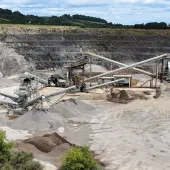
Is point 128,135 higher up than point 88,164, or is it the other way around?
point 88,164

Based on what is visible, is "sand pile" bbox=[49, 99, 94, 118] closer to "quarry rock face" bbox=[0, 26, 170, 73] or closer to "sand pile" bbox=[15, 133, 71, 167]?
"sand pile" bbox=[15, 133, 71, 167]

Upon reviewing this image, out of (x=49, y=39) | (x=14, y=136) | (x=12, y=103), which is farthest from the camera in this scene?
(x=49, y=39)

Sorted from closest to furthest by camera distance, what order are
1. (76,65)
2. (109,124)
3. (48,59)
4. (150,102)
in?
(109,124) → (150,102) → (76,65) → (48,59)

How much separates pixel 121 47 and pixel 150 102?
37776 millimetres

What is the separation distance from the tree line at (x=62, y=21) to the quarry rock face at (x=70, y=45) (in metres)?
16.2

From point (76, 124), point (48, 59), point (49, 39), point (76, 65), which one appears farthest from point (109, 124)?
point (49, 39)

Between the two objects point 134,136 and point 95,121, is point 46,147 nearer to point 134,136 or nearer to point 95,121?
point 134,136

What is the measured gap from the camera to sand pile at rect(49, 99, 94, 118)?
29.9 m

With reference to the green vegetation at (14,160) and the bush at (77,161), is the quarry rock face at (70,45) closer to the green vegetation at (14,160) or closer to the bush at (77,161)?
the green vegetation at (14,160)

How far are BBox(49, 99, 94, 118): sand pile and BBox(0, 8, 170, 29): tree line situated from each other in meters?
66.9

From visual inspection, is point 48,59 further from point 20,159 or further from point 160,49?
point 20,159

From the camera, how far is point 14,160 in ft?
55.3

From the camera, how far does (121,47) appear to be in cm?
7188

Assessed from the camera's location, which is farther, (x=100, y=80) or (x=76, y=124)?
(x=100, y=80)
